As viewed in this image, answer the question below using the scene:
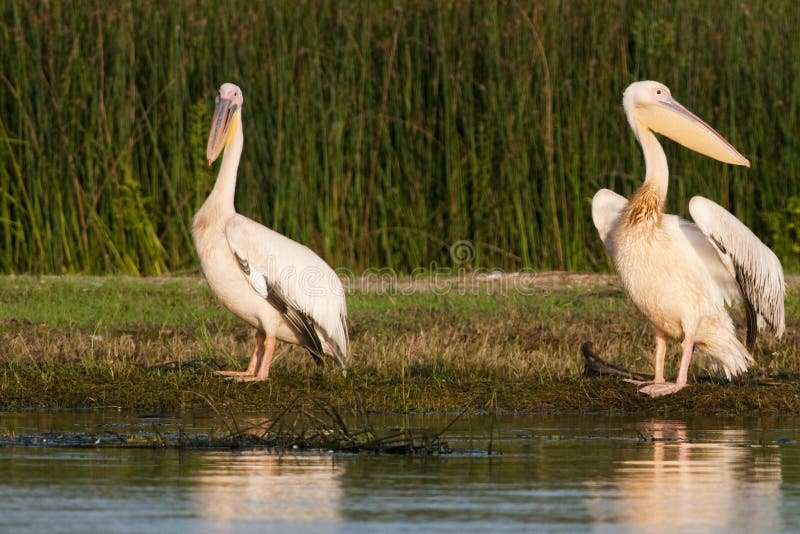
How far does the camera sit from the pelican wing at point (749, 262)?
8.16m

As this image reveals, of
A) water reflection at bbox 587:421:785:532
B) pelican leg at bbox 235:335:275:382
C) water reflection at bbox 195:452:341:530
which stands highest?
pelican leg at bbox 235:335:275:382

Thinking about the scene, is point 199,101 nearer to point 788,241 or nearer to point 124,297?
point 124,297

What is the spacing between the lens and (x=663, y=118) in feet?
29.3

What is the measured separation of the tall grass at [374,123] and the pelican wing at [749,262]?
5.09m

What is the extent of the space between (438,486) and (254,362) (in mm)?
3571

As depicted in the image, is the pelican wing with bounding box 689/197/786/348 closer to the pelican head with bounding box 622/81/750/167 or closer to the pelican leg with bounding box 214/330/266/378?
the pelican head with bounding box 622/81/750/167

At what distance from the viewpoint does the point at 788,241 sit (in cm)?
1401

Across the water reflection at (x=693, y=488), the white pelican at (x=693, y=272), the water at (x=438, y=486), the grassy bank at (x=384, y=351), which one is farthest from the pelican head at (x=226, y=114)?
the water reflection at (x=693, y=488)

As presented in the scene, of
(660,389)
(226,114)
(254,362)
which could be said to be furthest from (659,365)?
(226,114)

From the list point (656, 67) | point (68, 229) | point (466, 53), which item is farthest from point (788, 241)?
point (68, 229)

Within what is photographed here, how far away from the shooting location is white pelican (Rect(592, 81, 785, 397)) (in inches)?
325

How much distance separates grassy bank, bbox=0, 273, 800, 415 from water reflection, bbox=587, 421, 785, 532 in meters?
1.29

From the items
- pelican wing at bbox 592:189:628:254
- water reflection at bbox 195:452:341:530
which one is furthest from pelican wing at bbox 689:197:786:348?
water reflection at bbox 195:452:341:530

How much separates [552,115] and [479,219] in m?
1.06
